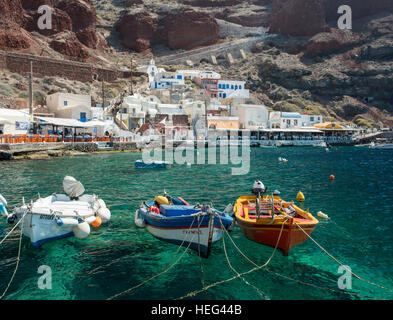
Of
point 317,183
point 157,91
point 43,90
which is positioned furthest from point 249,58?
point 317,183

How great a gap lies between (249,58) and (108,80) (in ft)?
203

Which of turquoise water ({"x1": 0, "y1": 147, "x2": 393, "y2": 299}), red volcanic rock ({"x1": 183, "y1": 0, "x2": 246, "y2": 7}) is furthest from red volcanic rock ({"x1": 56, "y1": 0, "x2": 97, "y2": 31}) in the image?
turquoise water ({"x1": 0, "y1": 147, "x2": 393, "y2": 299})

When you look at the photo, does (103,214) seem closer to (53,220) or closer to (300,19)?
(53,220)

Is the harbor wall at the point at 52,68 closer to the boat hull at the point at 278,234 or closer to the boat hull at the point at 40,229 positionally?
the boat hull at the point at 40,229

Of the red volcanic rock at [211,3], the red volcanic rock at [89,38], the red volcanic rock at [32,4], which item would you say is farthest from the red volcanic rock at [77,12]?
the red volcanic rock at [211,3]

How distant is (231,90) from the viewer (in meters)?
92.1

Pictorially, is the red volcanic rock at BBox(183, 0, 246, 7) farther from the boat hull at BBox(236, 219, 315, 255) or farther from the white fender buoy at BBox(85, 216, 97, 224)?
the boat hull at BBox(236, 219, 315, 255)

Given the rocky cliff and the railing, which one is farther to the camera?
the rocky cliff

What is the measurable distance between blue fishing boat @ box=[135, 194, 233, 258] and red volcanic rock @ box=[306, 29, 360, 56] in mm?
124310

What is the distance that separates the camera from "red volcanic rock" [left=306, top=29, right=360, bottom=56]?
4582 inches

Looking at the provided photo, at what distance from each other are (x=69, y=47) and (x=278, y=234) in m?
91.0

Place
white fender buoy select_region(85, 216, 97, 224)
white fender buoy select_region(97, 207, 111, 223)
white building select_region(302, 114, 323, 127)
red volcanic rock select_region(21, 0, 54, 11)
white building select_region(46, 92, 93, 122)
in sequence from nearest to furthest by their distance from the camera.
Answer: white fender buoy select_region(85, 216, 97, 224) → white fender buoy select_region(97, 207, 111, 223) → white building select_region(46, 92, 93, 122) → white building select_region(302, 114, 323, 127) → red volcanic rock select_region(21, 0, 54, 11)
